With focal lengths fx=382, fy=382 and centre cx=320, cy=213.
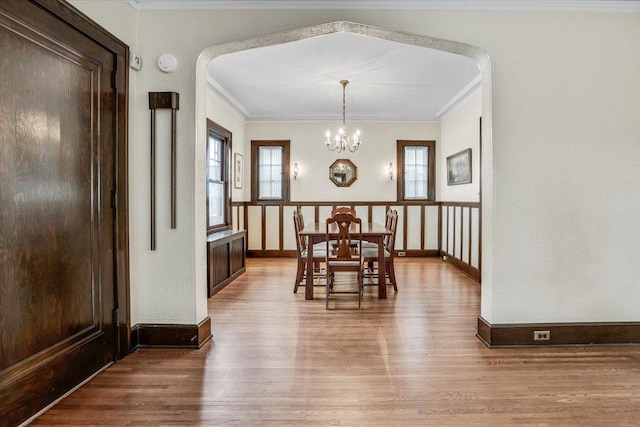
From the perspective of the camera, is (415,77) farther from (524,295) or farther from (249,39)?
(524,295)

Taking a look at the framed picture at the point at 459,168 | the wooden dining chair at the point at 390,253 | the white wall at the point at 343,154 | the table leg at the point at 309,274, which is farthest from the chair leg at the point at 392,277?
the white wall at the point at 343,154

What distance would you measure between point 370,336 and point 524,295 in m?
1.19

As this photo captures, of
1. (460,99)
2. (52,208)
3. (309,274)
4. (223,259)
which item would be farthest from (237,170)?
(52,208)

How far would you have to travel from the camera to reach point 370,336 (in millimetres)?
3062

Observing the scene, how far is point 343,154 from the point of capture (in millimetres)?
7195

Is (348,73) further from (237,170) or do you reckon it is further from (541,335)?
(541,335)

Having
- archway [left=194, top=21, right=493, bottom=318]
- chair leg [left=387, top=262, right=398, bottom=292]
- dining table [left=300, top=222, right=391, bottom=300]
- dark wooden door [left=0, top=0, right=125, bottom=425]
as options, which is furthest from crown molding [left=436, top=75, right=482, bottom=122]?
dark wooden door [left=0, top=0, right=125, bottom=425]

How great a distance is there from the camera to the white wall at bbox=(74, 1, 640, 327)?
2770 mm

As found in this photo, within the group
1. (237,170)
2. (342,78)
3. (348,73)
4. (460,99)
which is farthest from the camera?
(237,170)

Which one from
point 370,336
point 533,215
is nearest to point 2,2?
point 370,336

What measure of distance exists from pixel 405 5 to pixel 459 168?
3768 mm

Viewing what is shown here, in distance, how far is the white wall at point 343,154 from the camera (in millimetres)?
7191

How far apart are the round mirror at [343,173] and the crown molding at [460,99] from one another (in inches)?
71.9

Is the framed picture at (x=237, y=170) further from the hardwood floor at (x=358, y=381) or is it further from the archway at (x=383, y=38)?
the archway at (x=383, y=38)
